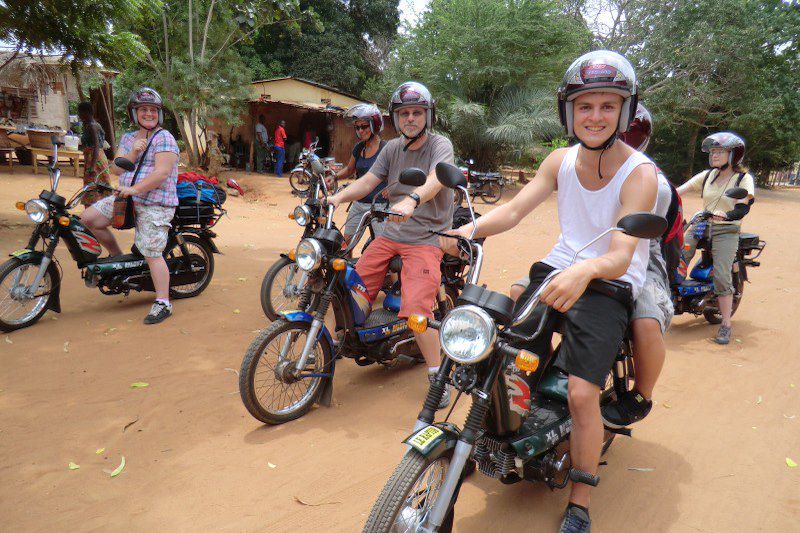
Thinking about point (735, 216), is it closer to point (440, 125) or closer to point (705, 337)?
point (705, 337)

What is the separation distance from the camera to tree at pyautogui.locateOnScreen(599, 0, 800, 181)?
20578mm

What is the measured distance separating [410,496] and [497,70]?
1822 cm

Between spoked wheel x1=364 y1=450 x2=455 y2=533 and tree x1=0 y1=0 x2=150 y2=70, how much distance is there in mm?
7759

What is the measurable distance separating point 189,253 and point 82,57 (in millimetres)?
4472

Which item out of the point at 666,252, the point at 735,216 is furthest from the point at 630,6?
the point at 666,252

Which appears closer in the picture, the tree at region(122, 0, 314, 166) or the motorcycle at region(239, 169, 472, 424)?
the motorcycle at region(239, 169, 472, 424)

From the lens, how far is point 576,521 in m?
2.38

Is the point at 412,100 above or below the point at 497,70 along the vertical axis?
below

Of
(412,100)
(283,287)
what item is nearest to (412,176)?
(412,100)

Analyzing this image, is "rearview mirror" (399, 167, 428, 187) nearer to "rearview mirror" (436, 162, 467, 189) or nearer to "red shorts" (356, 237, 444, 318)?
"rearview mirror" (436, 162, 467, 189)

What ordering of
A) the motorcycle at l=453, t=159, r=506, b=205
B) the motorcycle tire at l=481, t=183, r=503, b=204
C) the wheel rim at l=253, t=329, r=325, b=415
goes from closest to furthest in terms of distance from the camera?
the wheel rim at l=253, t=329, r=325, b=415
the motorcycle at l=453, t=159, r=506, b=205
the motorcycle tire at l=481, t=183, r=503, b=204

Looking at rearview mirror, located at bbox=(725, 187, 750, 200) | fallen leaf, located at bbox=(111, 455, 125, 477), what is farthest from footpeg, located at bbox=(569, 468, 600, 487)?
rearview mirror, located at bbox=(725, 187, 750, 200)

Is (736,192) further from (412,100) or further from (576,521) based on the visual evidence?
(576,521)

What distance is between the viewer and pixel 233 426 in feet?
10.8
